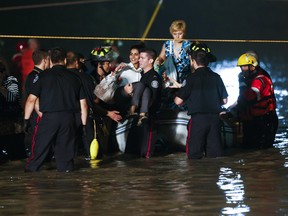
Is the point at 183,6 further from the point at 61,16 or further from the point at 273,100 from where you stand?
the point at 273,100

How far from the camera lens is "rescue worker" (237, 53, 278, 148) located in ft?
62.6

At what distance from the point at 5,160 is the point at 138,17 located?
1902 inches

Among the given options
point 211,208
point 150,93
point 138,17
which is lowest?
point 211,208

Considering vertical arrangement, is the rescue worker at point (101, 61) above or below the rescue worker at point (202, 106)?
above

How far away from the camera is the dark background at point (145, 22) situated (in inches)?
2295

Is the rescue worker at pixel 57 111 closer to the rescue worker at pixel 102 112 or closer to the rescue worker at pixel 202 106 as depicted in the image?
the rescue worker at pixel 102 112

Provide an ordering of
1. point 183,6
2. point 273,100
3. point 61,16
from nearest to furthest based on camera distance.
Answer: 1. point 273,100
2. point 61,16
3. point 183,6

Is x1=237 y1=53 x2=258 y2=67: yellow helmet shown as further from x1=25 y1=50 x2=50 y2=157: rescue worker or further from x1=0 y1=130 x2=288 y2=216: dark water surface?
x1=25 y1=50 x2=50 y2=157: rescue worker

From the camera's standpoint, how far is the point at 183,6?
235 feet

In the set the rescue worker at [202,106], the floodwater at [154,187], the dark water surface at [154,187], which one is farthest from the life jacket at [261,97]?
the rescue worker at [202,106]

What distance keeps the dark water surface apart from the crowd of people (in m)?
0.42

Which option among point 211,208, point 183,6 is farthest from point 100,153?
point 183,6

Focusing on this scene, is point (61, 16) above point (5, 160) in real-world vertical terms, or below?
above

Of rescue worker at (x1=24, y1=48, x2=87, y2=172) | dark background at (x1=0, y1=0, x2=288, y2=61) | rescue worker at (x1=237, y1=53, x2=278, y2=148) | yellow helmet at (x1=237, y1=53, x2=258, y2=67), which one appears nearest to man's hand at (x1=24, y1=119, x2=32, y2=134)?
rescue worker at (x1=24, y1=48, x2=87, y2=172)
